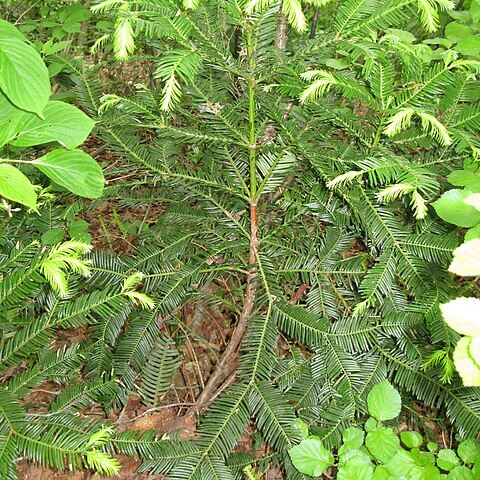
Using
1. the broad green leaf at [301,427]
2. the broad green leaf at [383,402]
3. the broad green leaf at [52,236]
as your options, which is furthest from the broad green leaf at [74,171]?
the broad green leaf at [383,402]

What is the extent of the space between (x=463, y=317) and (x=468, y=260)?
7cm

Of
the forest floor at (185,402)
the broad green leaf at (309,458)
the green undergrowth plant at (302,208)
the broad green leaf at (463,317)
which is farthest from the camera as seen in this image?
the forest floor at (185,402)

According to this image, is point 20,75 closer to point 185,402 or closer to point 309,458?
point 309,458

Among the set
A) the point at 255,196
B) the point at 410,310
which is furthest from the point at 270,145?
the point at 410,310

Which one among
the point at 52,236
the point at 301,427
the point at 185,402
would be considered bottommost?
the point at 185,402

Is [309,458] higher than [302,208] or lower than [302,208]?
lower

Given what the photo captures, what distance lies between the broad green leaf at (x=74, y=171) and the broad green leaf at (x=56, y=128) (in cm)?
3

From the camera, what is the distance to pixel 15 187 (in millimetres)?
845

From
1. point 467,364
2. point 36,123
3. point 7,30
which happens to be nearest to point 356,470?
point 467,364

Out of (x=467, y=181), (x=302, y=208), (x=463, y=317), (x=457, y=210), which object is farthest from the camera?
(x=302, y=208)

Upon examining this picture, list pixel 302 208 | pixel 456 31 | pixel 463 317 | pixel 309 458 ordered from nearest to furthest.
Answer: pixel 463 317 < pixel 309 458 < pixel 302 208 < pixel 456 31

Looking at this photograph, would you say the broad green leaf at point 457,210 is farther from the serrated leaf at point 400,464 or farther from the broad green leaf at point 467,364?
the serrated leaf at point 400,464

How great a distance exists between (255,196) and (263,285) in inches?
12.5

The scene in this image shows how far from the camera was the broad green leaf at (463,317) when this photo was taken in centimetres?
48
